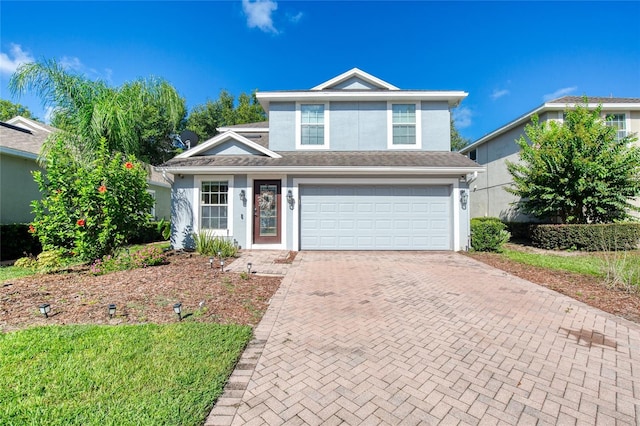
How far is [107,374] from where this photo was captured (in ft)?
8.34

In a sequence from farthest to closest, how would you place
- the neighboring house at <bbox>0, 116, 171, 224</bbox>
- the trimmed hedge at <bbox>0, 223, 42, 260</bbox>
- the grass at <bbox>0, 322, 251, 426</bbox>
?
the neighboring house at <bbox>0, 116, 171, 224</bbox>
the trimmed hedge at <bbox>0, 223, 42, 260</bbox>
the grass at <bbox>0, 322, 251, 426</bbox>

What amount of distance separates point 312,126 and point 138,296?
8.64 metres

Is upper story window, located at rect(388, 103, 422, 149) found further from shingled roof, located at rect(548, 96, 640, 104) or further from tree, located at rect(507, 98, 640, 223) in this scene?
shingled roof, located at rect(548, 96, 640, 104)

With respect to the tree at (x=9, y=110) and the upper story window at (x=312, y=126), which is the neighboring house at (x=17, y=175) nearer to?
the upper story window at (x=312, y=126)

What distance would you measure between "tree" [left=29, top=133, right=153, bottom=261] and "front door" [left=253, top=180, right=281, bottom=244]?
3.80 metres

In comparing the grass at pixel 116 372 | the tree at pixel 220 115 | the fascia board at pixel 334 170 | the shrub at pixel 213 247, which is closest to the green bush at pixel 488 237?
the fascia board at pixel 334 170

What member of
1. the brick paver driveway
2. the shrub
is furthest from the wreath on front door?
the brick paver driveway

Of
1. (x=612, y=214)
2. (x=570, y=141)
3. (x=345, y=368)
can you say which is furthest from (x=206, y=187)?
(x=612, y=214)

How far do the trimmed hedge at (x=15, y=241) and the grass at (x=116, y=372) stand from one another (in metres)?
7.09

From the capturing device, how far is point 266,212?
32.3ft

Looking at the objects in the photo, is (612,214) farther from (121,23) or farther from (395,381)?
(121,23)

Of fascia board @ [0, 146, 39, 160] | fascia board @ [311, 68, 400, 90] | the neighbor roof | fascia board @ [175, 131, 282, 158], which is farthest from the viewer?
the neighbor roof

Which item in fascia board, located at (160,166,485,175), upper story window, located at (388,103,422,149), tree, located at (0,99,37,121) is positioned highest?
tree, located at (0,99,37,121)

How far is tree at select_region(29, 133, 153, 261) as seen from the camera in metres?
6.59
